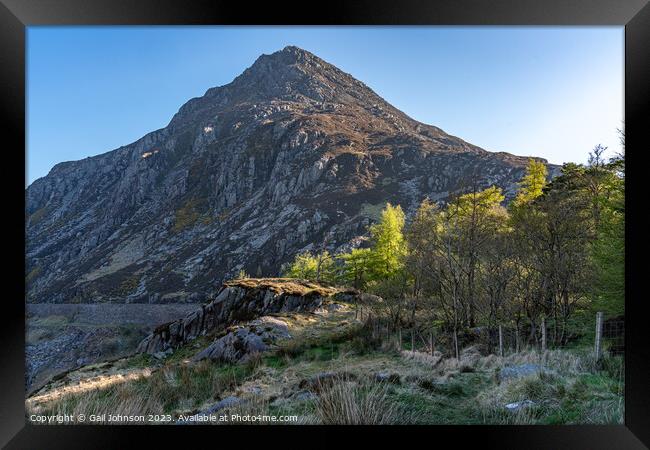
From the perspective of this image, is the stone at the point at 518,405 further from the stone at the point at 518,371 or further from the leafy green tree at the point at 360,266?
the leafy green tree at the point at 360,266

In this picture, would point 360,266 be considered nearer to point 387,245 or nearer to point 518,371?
point 387,245

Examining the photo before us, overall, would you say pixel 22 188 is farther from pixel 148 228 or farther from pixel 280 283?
pixel 148 228

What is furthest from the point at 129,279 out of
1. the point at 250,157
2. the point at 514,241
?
the point at 514,241

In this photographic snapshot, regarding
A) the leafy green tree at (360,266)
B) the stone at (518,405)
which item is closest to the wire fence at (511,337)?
the stone at (518,405)

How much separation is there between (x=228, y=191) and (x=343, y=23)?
203ft

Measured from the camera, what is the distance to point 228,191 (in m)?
62.1

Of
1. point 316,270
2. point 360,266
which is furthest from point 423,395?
point 316,270

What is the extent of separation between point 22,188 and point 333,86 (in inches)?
3400

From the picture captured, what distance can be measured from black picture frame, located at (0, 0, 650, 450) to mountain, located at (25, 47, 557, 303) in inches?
1294

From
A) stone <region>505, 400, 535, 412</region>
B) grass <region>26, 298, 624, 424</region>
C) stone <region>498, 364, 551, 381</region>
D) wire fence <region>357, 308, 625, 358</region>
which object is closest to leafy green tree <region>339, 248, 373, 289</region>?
wire fence <region>357, 308, 625, 358</region>

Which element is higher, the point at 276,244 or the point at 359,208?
the point at 359,208

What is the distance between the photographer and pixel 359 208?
45.9 meters

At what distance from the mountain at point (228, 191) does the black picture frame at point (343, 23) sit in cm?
3287

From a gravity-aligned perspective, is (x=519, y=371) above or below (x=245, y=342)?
above
